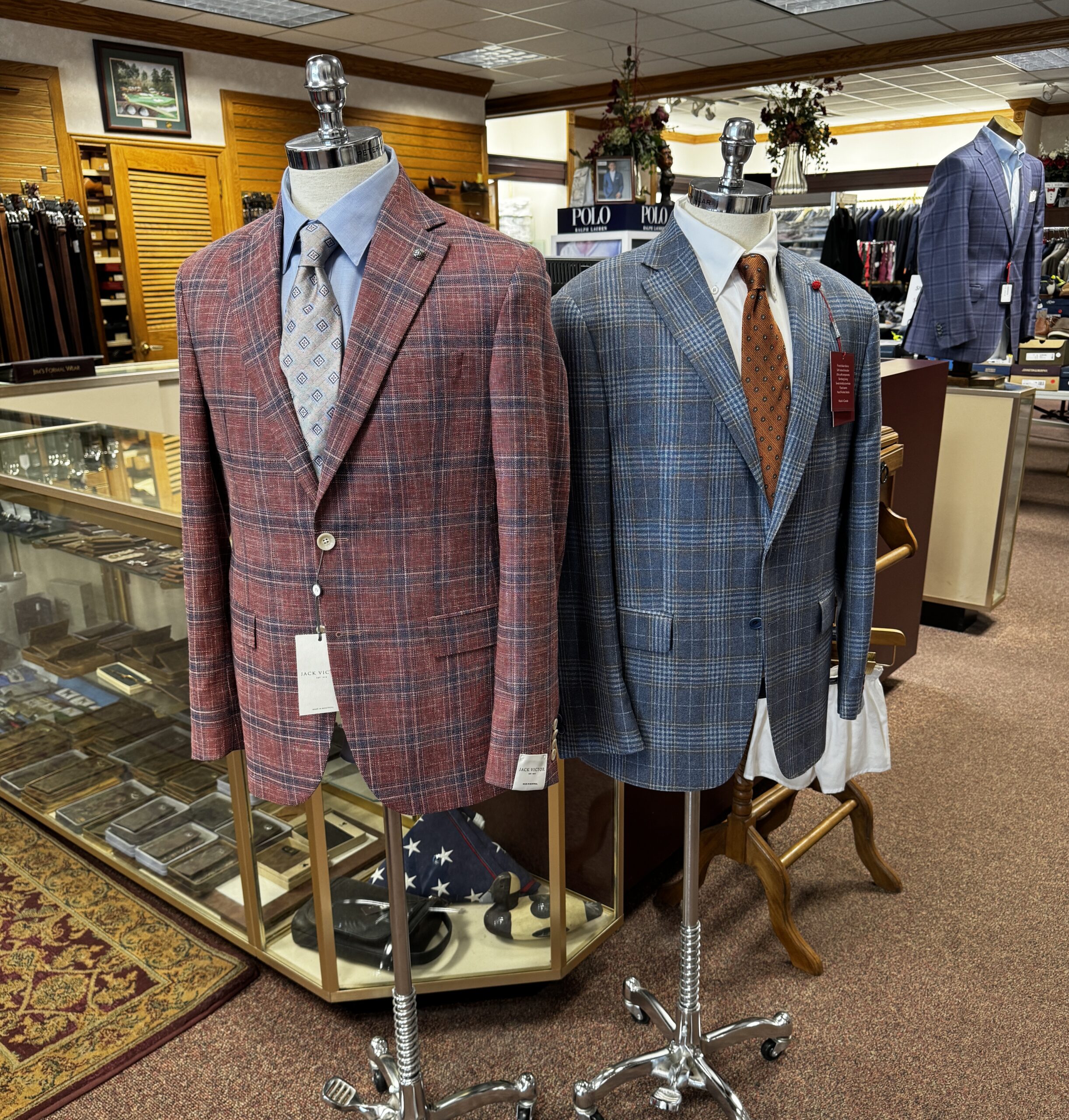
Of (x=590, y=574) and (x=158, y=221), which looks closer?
(x=590, y=574)

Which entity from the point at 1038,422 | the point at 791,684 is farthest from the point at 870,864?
the point at 1038,422

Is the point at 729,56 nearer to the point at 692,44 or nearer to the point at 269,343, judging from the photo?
the point at 692,44

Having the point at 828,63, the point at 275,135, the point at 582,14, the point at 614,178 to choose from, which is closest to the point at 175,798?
the point at 614,178

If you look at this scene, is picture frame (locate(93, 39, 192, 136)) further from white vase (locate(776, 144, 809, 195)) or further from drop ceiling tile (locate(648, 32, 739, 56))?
white vase (locate(776, 144, 809, 195))

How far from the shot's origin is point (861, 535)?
152 centimetres

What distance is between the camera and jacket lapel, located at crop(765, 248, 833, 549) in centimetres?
134

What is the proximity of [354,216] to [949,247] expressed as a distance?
133 inches

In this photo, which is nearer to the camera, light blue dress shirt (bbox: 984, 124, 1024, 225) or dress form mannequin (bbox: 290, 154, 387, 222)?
dress form mannequin (bbox: 290, 154, 387, 222)

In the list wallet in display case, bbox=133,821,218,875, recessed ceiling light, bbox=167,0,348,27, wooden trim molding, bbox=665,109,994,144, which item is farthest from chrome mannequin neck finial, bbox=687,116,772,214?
wooden trim molding, bbox=665,109,994,144

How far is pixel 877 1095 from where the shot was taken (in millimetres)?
1802

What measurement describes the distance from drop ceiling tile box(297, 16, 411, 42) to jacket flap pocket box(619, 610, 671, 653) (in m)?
6.38

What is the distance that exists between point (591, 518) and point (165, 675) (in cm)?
147

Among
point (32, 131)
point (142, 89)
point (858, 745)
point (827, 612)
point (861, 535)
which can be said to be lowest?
point (858, 745)

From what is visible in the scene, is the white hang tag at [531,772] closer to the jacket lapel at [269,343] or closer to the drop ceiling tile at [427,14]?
the jacket lapel at [269,343]
